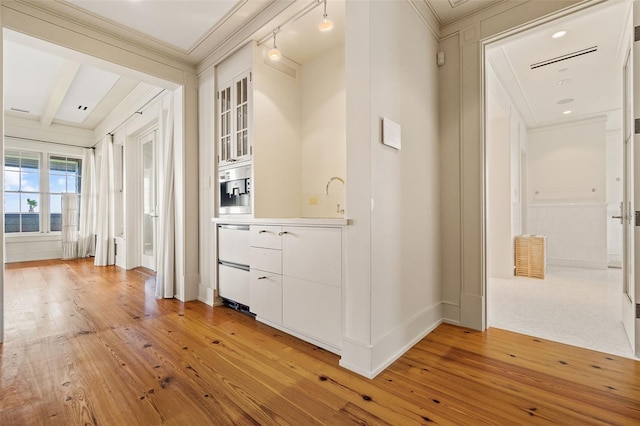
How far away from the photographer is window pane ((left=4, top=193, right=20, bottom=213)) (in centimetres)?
610

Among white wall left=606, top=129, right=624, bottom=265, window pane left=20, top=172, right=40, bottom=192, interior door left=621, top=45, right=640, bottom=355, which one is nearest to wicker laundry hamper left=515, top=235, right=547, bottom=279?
white wall left=606, top=129, right=624, bottom=265

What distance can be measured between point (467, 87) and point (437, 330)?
2.15 meters

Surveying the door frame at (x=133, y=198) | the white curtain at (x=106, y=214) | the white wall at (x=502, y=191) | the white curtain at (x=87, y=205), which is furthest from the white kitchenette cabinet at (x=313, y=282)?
the white curtain at (x=87, y=205)

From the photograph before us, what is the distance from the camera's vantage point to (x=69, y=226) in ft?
21.9

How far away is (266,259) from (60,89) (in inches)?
186

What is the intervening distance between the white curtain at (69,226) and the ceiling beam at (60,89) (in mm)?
1696

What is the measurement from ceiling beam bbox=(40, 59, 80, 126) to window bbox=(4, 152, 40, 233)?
938 mm

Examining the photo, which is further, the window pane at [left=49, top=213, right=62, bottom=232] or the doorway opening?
the window pane at [left=49, top=213, right=62, bottom=232]

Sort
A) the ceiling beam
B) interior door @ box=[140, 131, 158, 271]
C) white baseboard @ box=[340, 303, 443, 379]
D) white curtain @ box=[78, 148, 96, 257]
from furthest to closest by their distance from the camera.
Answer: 1. white curtain @ box=[78, 148, 96, 257]
2. interior door @ box=[140, 131, 158, 271]
3. the ceiling beam
4. white baseboard @ box=[340, 303, 443, 379]

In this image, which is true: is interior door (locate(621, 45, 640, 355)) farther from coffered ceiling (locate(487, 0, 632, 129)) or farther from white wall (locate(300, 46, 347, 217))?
white wall (locate(300, 46, 347, 217))

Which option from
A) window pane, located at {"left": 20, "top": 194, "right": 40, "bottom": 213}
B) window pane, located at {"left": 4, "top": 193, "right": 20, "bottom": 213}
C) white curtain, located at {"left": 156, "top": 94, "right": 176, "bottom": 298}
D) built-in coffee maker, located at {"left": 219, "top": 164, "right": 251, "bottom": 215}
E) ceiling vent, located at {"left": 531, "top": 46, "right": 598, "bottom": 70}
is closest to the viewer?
built-in coffee maker, located at {"left": 219, "top": 164, "right": 251, "bottom": 215}

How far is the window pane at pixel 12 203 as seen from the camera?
610 centimetres

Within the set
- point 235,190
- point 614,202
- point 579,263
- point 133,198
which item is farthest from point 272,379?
point 614,202

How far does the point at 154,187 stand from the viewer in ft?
15.9
